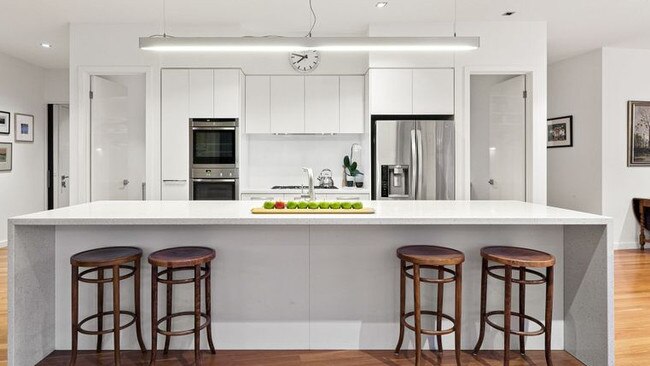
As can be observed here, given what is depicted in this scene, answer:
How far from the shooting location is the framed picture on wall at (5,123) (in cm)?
550

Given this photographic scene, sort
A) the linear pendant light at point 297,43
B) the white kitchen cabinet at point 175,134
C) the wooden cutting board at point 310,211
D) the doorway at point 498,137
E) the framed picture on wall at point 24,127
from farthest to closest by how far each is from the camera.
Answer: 1. the framed picture on wall at point 24,127
2. the doorway at point 498,137
3. the white kitchen cabinet at point 175,134
4. the linear pendant light at point 297,43
5. the wooden cutting board at point 310,211

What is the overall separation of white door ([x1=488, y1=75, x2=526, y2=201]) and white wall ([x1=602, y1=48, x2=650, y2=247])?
5.32 feet

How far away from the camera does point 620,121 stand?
18.0 feet

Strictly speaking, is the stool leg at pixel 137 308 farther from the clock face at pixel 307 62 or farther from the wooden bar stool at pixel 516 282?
the clock face at pixel 307 62

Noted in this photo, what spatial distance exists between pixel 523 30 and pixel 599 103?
189 centimetres

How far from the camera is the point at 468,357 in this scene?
2.54 metres

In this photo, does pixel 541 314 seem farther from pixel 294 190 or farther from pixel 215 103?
pixel 215 103

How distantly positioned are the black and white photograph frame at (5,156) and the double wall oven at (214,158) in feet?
9.64

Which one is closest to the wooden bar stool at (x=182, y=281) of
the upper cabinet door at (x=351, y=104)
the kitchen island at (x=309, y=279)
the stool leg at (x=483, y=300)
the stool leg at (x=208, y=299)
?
the stool leg at (x=208, y=299)

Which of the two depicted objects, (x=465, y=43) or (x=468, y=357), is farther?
(x=465, y=43)

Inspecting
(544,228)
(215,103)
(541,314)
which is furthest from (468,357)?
(215,103)

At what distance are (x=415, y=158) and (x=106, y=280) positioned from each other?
3041mm

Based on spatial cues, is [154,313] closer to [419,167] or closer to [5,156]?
[419,167]

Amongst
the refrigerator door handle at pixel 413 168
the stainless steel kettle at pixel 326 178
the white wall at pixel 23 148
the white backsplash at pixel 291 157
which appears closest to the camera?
the refrigerator door handle at pixel 413 168
